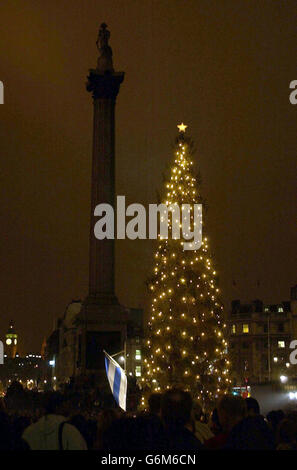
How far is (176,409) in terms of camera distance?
7793mm

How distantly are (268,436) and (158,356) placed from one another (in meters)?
23.4

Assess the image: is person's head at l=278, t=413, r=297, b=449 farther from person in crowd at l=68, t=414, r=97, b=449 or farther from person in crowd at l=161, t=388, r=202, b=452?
person in crowd at l=68, t=414, r=97, b=449

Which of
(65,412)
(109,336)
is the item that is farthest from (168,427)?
(109,336)

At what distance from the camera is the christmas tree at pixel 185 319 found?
30531 mm

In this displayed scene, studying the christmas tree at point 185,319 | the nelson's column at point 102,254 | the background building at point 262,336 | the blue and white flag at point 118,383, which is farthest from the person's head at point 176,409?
the background building at point 262,336

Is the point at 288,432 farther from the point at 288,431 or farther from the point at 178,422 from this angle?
the point at 178,422

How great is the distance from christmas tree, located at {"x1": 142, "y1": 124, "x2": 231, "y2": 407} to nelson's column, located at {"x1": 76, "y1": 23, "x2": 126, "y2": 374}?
1019 inches

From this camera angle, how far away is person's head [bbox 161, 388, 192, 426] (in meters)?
7.74

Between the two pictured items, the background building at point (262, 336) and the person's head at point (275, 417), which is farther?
the background building at point (262, 336)

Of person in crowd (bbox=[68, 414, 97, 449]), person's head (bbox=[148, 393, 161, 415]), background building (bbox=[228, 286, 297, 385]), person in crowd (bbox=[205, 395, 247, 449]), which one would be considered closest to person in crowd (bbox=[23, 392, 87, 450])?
person in crowd (bbox=[205, 395, 247, 449])

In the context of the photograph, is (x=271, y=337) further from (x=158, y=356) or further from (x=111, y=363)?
(x=111, y=363)

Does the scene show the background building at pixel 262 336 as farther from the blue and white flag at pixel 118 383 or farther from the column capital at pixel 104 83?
the blue and white flag at pixel 118 383

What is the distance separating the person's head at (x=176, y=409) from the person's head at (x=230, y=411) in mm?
629

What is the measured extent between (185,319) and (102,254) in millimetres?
30859
